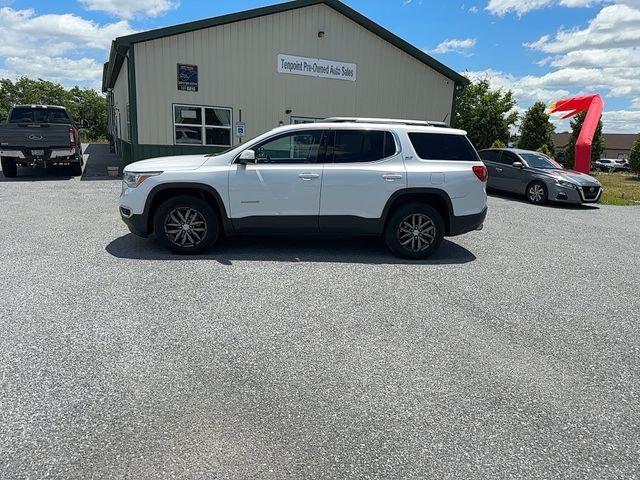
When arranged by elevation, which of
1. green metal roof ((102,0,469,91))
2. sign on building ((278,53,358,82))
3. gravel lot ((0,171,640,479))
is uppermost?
green metal roof ((102,0,469,91))

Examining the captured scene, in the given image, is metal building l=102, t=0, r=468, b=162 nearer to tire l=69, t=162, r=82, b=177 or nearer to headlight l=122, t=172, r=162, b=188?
tire l=69, t=162, r=82, b=177

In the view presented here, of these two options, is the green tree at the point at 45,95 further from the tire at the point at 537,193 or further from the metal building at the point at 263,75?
the tire at the point at 537,193

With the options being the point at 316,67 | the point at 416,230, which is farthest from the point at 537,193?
the point at 316,67

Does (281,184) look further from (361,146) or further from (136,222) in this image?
(136,222)

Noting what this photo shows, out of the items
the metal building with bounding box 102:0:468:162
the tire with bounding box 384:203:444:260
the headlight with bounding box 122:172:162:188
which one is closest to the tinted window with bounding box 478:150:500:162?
the metal building with bounding box 102:0:468:162

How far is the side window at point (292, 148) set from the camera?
629 cm

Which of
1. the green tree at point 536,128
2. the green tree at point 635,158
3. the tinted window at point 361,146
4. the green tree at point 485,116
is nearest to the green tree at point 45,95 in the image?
the green tree at point 485,116

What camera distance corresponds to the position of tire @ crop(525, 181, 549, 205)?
13266 millimetres

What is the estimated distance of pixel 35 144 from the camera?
12945mm

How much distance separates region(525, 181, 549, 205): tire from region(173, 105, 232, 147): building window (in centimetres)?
990

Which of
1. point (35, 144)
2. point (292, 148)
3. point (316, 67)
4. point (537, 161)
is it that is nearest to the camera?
point (292, 148)

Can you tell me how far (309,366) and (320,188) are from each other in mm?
3211

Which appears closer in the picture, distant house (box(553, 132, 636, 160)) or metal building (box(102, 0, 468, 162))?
metal building (box(102, 0, 468, 162))

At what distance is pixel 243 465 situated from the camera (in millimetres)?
2486
